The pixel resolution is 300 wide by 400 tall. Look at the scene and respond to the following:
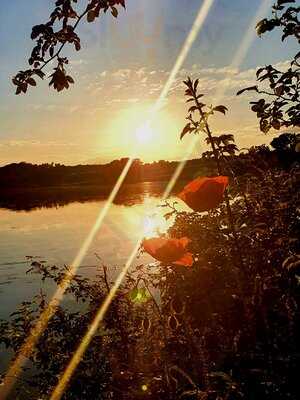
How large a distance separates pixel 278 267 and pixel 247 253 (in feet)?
0.72

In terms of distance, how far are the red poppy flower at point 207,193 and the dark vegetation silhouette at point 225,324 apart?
2.7 inches

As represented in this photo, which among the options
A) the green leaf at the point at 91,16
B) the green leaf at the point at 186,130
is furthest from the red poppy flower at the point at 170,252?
the green leaf at the point at 91,16

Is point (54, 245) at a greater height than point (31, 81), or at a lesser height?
greater

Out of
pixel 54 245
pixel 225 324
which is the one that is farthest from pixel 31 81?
pixel 54 245

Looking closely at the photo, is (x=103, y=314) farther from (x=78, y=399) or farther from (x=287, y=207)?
(x=287, y=207)

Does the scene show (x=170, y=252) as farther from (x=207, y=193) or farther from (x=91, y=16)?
(x=91, y=16)

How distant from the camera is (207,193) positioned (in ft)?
7.42

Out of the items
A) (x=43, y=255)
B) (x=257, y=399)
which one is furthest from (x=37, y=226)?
(x=257, y=399)

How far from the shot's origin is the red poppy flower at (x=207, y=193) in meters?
2.25

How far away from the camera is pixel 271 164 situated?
425 cm

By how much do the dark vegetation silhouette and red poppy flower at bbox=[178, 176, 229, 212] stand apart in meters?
0.07

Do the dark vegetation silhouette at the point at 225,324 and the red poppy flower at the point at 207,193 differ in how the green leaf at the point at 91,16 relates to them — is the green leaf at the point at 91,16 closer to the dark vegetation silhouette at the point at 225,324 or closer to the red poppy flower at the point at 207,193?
the dark vegetation silhouette at the point at 225,324

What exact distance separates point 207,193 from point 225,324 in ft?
5.51

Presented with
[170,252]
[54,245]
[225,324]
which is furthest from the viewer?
[54,245]
